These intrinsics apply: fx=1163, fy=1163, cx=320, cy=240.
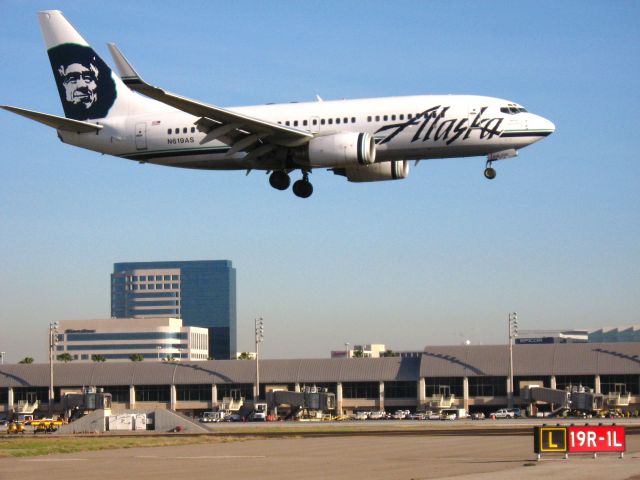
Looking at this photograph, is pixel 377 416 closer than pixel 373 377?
Yes

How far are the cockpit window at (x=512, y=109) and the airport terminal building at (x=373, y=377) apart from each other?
78.3m

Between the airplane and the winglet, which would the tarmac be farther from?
the winglet

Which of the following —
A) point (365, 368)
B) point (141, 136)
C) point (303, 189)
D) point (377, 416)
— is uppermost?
point (141, 136)

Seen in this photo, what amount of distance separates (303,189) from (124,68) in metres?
14.2

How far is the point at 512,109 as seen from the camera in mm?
64625

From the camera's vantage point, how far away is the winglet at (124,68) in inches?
2290

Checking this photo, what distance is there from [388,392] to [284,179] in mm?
81779

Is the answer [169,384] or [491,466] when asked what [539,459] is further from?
[169,384]

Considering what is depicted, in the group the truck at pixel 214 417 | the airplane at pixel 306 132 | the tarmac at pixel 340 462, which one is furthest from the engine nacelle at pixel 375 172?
the truck at pixel 214 417

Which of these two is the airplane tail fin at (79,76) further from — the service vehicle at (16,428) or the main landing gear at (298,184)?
the service vehicle at (16,428)

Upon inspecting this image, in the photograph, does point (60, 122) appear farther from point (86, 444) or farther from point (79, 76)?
point (86, 444)

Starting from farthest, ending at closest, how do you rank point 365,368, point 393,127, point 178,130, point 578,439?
1. point 365,368
2. point 178,130
3. point 393,127
4. point 578,439

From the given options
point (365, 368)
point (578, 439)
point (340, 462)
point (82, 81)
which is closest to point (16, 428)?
point (82, 81)

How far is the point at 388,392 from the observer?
146375 millimetres
